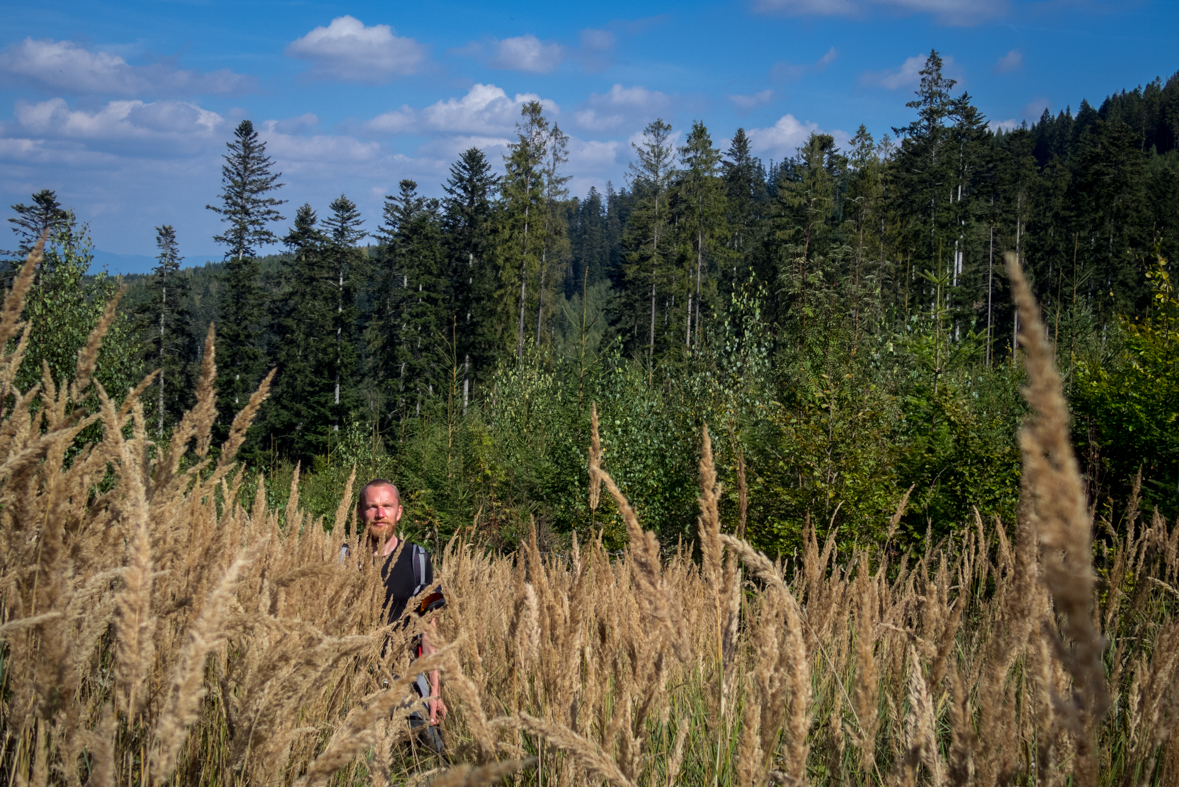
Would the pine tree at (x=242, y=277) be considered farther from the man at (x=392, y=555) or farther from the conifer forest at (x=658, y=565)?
the man at (x=392, y=555)

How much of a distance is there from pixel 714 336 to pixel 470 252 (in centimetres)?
3148

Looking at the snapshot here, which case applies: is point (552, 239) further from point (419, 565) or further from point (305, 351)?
point (419, 565)

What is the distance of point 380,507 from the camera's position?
167 inches

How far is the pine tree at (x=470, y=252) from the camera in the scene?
122 ft

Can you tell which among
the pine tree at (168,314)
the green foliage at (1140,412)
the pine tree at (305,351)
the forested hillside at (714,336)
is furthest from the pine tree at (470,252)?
the green foliage at (1140,412)

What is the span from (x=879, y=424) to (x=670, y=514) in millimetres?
2793

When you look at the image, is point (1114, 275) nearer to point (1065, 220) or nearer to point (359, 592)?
point (1065, 220)

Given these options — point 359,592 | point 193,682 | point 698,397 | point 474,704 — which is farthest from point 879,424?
point 193,682

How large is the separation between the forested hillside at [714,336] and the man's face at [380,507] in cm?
82

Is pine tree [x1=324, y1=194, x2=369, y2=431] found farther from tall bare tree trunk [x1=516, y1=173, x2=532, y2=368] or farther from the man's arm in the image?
the man's arm

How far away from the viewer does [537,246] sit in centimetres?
3594

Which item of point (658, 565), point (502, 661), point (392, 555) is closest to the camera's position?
point (658, 565)

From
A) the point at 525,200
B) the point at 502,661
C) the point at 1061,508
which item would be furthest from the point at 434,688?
the point at 525,200

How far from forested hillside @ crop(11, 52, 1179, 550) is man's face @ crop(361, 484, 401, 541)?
32.2 inches
